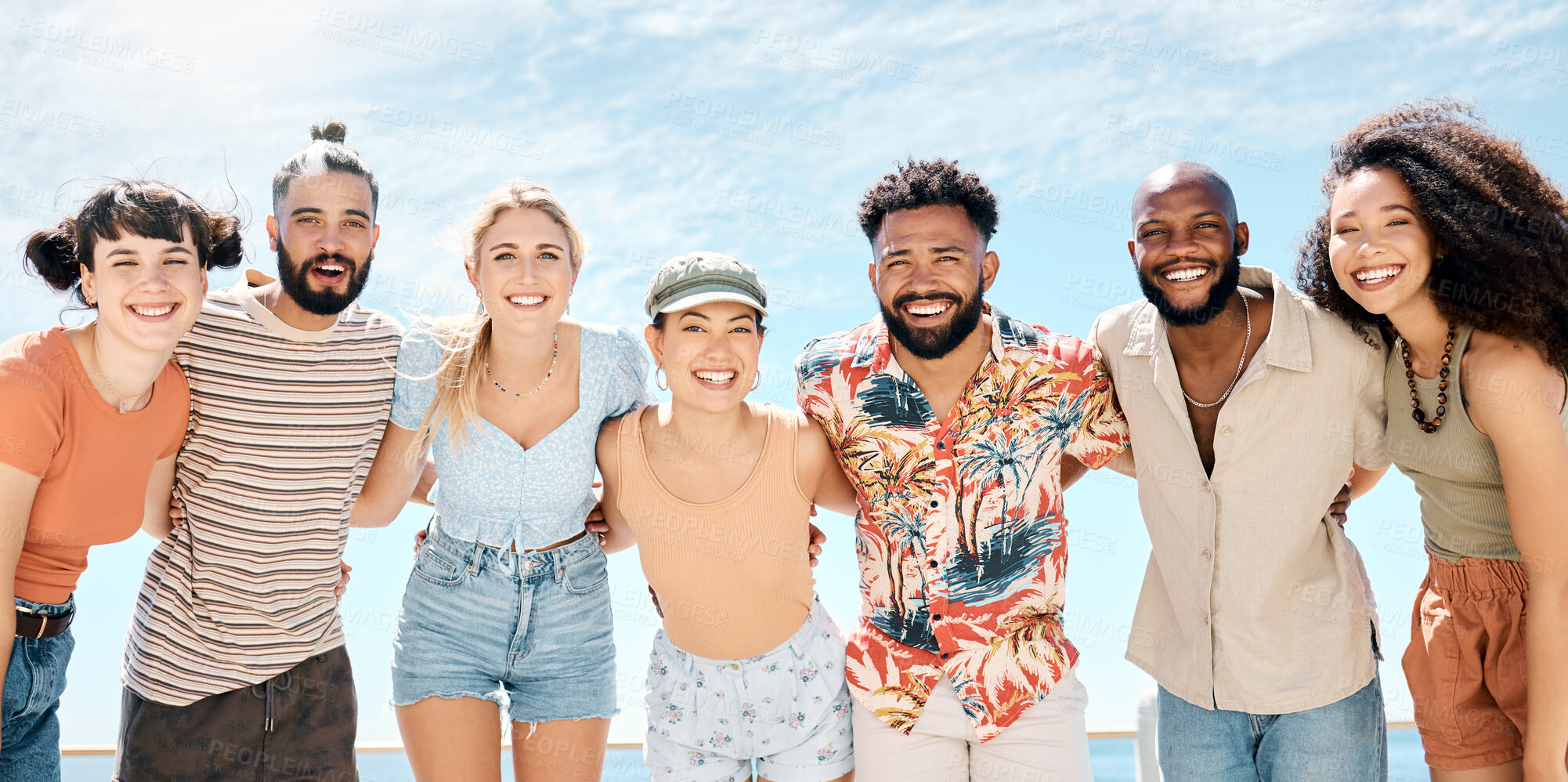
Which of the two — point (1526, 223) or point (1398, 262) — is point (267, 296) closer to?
point (1398, 262)

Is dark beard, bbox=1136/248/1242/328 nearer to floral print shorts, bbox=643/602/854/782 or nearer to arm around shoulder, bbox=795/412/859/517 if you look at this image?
arm around shoulder, bbox=795/412/859/517

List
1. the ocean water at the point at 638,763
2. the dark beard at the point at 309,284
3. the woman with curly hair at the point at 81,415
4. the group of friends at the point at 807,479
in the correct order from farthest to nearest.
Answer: the ocean water at the point at 638,763 → the dark beard at the point at 309,284 → the group of friends at the point at 807,479 → the woman with curly hair at the point at 81,415

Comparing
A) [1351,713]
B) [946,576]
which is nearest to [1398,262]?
[1351,713]

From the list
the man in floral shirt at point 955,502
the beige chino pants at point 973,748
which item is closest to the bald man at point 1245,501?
the man in floral shirt at point 955,502

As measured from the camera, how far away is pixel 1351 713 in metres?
3.18

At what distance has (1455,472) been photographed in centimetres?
304

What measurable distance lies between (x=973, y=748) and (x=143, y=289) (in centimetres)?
313

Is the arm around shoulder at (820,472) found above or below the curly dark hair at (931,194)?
below

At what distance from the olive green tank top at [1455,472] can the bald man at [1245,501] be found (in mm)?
136

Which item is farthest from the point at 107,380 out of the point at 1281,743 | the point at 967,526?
the point at 1281,743

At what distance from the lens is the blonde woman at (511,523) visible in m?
3.39

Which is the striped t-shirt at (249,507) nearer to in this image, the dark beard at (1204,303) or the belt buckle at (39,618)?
the belt buckle at (39,618)

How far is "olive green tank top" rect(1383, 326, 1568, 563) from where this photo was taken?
9.84 ft

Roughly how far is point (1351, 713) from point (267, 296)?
13.4 feet
